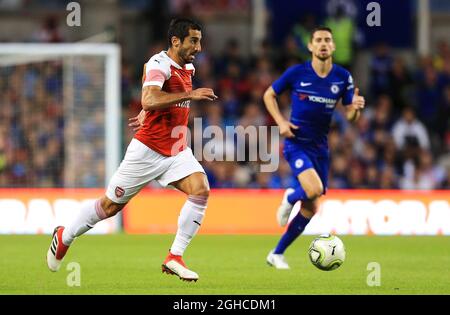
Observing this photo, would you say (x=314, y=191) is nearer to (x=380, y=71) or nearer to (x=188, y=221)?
(x=188, y=221)

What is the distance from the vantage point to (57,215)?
16.1 m

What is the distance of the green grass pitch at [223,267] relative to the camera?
8789 millimetres

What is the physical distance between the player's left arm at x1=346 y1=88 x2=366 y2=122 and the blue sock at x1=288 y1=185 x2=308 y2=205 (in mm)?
849

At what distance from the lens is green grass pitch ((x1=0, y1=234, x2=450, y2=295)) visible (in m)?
8.79

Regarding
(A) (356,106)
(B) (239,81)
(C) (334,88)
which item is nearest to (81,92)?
(B) (239,81)

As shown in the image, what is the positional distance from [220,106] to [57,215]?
13.2 feet

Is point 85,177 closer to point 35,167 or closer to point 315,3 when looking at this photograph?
point 35,167

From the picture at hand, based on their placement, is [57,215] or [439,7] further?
[439,7]

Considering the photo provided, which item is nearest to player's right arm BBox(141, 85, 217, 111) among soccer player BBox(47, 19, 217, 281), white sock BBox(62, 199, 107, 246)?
soccer player BBox(47, 19, 217, 281)

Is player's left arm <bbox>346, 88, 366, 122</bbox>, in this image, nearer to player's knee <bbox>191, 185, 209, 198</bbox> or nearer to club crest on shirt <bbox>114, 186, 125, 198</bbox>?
player's knee <bbox>191, 185, 209, 198</bbox>

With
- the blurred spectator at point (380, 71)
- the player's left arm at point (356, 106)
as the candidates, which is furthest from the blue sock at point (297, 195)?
the blurred spectator at point (380, 71)

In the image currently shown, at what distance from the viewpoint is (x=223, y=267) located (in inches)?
423

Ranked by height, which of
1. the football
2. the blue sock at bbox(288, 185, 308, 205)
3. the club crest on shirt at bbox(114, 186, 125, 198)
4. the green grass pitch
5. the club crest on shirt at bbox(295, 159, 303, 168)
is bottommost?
the green grass pitch
